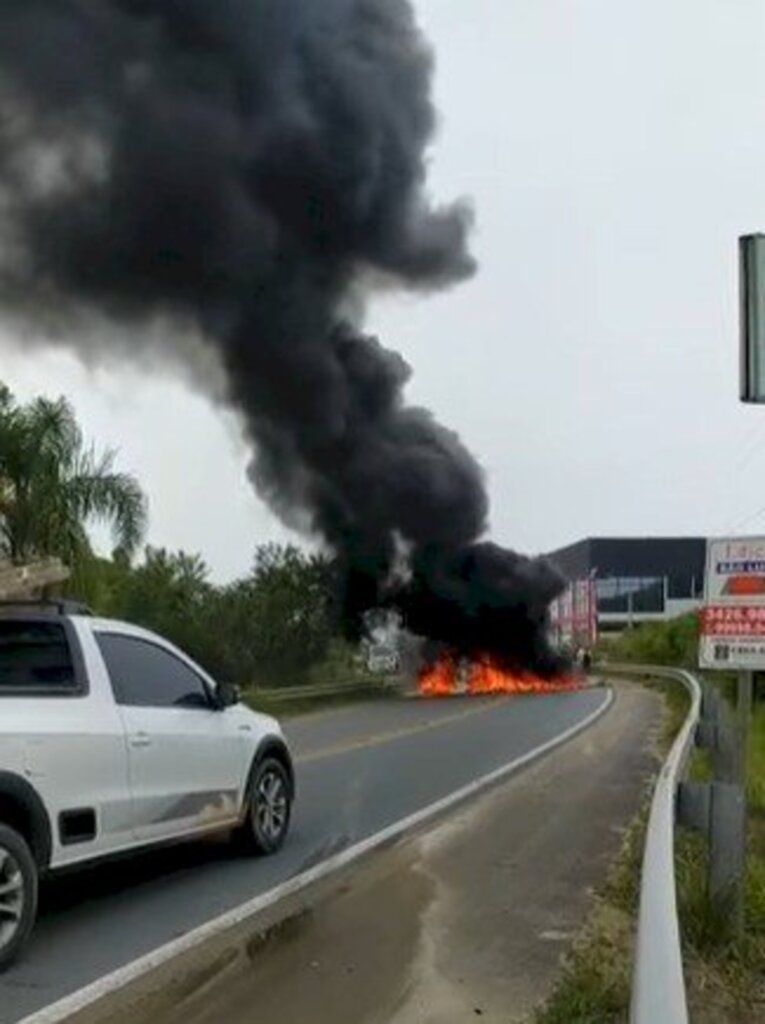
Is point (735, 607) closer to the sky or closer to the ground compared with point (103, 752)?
closer to the sky

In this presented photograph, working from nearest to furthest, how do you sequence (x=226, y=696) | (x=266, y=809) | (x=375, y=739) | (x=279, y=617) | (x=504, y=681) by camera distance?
(x=226, y=696), (x=266, y=809), (x=375, y=739), (x=279, y=617), (x=504, y=681)

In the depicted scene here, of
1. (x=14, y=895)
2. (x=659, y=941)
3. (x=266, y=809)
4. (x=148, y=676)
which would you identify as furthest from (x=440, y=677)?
(x=659, y=941)

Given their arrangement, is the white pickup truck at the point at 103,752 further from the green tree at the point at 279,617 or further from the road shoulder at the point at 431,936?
the green tree at the point at 279,617

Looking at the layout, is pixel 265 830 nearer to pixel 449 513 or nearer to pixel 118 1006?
pixel 118 1006

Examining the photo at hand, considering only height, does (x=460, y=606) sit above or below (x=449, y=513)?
below

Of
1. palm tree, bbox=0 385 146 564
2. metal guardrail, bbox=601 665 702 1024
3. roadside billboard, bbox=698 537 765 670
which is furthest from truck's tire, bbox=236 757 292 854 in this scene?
palm tree, bbox=0 385 146 564

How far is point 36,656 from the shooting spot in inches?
277

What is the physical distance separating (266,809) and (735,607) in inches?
149

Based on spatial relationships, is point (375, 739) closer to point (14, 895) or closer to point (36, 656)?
point (36, 656)

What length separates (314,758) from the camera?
617 inches

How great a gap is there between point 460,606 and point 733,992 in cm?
3937

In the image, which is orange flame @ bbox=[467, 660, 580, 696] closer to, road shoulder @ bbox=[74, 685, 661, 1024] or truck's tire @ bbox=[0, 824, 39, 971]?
road shoulder @ bbox=[74, 685, 661, 1024]

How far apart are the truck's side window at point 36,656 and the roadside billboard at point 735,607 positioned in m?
3.23

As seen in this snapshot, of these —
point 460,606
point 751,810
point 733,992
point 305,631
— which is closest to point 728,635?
point 733,992
